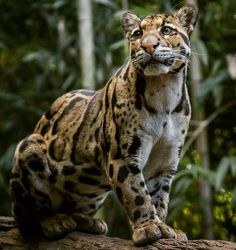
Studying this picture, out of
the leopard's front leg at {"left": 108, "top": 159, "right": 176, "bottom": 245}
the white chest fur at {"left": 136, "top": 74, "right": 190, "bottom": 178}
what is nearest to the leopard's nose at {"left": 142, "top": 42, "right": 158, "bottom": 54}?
the white chest fur at {"left": 136, "top": 74, "right": 190, "bottom": 178}

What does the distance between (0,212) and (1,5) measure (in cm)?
270

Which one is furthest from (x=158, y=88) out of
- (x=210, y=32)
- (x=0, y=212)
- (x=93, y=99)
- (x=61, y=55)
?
(x=0, y=212)

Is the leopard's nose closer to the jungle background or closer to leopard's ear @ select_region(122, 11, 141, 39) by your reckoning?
leopard's ear @ select_region(122, 11, 141, 39)

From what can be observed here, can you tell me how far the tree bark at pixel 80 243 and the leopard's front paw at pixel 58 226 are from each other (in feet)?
0.13

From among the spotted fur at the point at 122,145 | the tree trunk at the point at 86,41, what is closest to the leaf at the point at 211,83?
the tree trunk at the point at 86,41

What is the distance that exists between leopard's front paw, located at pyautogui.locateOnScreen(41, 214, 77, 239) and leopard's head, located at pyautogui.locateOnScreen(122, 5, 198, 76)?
116cm

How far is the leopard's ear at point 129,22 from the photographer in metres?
5.16

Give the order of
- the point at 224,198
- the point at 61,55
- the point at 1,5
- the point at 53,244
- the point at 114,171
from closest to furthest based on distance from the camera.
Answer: the point at 114,171, the point at 53,244, the point at 224,198, the point at 61,55, the point at 1,5

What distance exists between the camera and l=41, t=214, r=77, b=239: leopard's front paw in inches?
214

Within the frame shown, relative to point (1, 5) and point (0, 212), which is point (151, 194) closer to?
point (0, 212)

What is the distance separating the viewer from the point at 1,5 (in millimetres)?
11383

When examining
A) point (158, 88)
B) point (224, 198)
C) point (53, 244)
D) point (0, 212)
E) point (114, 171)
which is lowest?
point (0, 212)

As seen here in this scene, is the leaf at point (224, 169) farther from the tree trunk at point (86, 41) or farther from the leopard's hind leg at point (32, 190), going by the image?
the leopard's hind leg at point (32, 190)

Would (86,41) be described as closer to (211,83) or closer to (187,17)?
(211,83)
